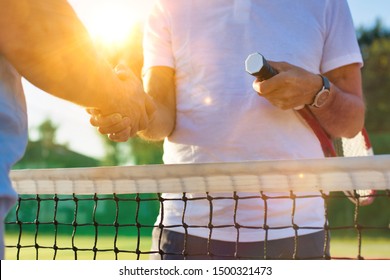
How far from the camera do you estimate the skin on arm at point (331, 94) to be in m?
1.75

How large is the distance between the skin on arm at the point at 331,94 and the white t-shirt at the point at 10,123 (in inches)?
30.2

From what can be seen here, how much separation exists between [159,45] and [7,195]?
3.55 ft

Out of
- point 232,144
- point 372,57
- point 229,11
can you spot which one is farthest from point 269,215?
point 372,57

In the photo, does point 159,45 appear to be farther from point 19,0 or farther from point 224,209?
point 19,0

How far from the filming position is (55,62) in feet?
3.68

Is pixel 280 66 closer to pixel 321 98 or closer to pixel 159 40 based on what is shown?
pixel 321 98

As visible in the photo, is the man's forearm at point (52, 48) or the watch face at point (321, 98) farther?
the watch face at point (321, 98)

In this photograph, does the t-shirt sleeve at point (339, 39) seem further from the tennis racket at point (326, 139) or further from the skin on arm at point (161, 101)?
the skin on arm at point (161, 101)

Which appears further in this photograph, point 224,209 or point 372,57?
point 372,57

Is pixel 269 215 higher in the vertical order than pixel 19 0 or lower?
lower

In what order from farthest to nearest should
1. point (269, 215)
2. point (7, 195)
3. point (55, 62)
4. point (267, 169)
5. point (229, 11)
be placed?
1. point (229, 11)
2. point (269, 215)
3. point (267, 169)
4. point (55, 62)
5. point (7, 195)

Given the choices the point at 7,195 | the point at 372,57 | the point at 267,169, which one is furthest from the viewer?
the point at 372,57

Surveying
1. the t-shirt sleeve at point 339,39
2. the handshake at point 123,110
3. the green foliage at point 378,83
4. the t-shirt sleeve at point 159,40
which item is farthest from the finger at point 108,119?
the green foliage at point 378,83

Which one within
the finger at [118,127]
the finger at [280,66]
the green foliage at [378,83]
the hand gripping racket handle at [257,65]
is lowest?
the finger at [118,127]
